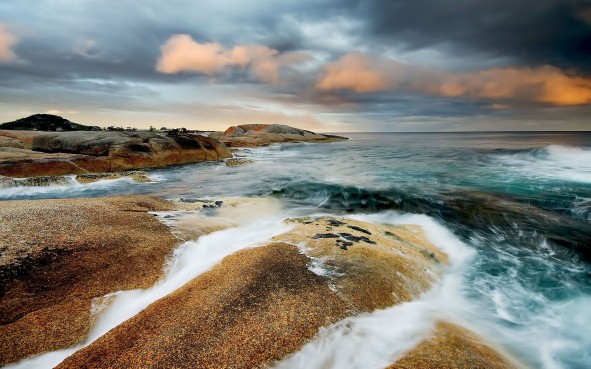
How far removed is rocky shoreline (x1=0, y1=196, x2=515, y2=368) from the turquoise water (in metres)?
1.10

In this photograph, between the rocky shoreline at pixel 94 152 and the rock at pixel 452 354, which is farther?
the rocky shoreline at pixel 94 152

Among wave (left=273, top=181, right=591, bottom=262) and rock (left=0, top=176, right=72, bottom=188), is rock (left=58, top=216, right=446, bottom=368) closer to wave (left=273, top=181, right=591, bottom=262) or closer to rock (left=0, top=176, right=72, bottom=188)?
wave (left=273, top=181, right=591, bottom=262)

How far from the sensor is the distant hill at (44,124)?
35719 mm

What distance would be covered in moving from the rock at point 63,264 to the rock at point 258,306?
2.61ft

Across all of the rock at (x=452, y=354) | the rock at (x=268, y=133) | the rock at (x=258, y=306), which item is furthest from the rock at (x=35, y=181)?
the rock at (x=268, y=133)

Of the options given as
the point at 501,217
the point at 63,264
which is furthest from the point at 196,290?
the point at 501,217

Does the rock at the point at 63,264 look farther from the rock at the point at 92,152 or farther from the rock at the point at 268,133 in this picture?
the rock at the point at 268,133

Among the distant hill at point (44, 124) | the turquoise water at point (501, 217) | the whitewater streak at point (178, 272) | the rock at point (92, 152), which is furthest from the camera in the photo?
the distant hill at point (44, 124)

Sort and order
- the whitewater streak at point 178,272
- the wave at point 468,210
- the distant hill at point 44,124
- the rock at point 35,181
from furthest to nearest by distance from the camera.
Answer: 1. the distant hill at point 44,124
2. the rock at point 35,181
3. the wave at point 468,210
4. the whitewater streak at point 178,272

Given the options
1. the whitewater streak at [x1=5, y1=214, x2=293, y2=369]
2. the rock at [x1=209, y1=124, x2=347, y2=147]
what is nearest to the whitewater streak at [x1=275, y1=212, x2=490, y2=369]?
the whitewater streak at [x1=5, y1=214, x2=293, y2=369]

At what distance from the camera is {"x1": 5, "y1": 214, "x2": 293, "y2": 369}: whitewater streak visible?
3.23 metres

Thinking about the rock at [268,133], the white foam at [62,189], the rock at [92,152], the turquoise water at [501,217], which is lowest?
the turquoise water at [501,217]

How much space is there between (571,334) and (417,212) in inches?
237

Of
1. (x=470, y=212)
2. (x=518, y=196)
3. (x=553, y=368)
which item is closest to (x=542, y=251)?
(x=470, y=212)
